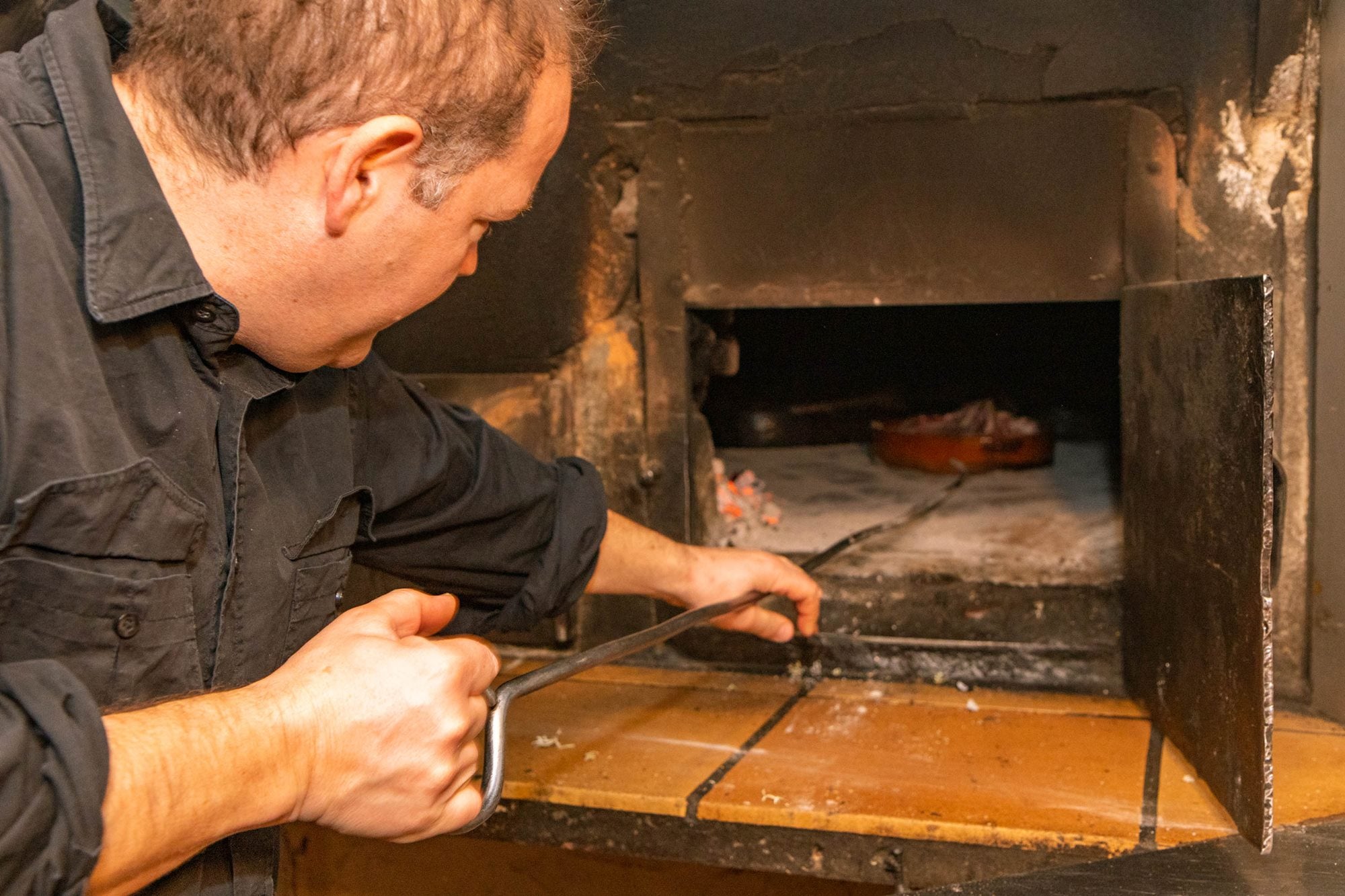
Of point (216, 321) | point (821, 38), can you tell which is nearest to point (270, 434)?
point (216, 321)

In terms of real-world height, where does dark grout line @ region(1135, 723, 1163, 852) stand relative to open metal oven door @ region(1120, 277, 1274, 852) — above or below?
below

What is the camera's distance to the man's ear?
987 millimetres

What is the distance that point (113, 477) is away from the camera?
971 mm

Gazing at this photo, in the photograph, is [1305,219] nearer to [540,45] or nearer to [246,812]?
[540,45]

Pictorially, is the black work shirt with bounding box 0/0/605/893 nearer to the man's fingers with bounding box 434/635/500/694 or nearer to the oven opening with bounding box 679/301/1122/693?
the man's fingers with bounding box 434/635/500/694

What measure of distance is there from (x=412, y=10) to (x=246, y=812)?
649 millimetres

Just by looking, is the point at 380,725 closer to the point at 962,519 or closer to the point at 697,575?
the point at 697,575

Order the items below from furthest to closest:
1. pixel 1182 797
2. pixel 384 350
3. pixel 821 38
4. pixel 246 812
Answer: pixel 384 350, pixel 821 38, pixel 1182 797, pixel 246 812

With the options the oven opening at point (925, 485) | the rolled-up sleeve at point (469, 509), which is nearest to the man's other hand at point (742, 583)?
the rolled-up sleeve at point (469, 509)

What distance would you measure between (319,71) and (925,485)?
191cm

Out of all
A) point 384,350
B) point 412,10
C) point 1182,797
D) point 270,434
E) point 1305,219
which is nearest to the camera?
point 412,10

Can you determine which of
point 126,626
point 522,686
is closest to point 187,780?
point 126,626

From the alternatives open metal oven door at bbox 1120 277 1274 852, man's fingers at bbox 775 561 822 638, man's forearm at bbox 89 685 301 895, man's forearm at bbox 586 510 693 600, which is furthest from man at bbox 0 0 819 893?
open metal oven door at bbox 1120 277 1274 852

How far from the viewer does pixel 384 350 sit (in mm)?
2193
